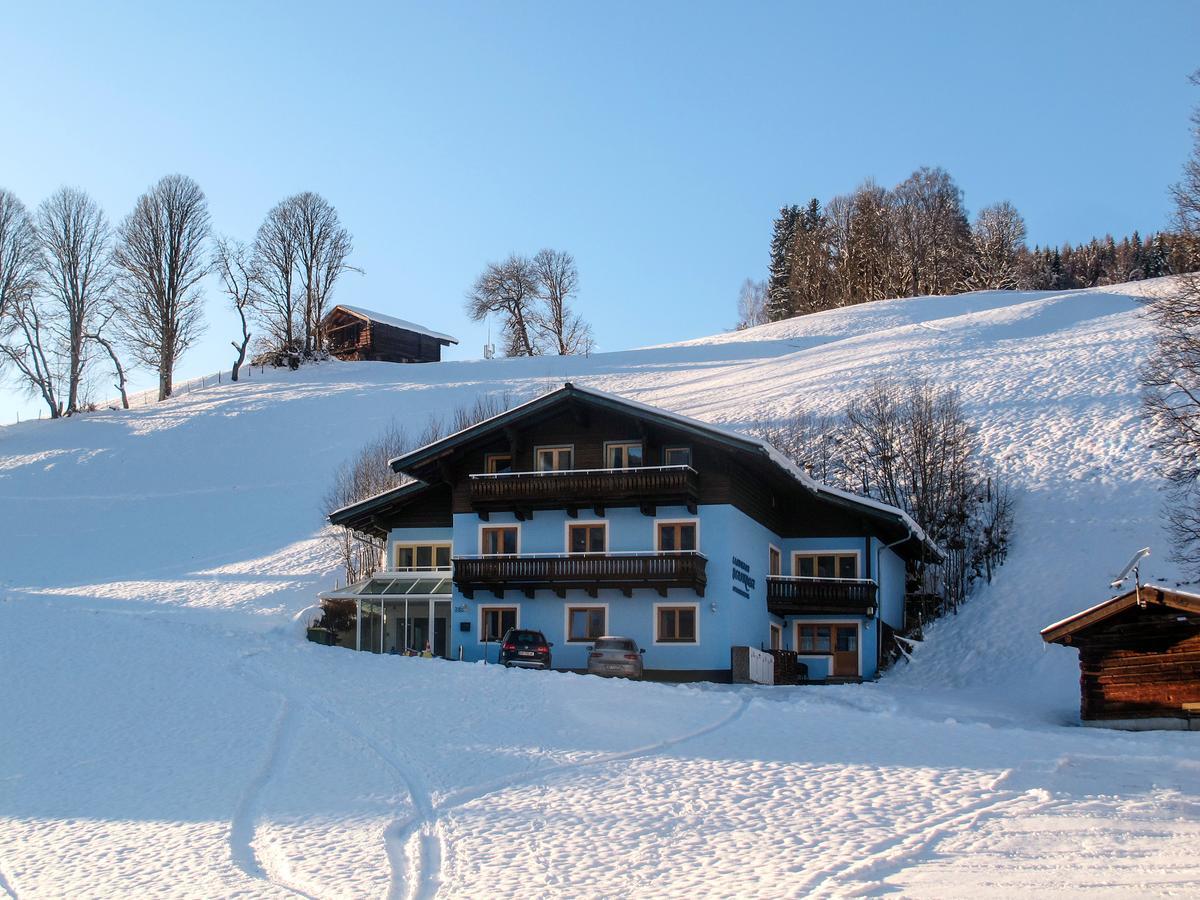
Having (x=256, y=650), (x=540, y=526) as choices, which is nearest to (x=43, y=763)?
(x=256, y=650)

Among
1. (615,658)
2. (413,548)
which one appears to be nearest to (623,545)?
(615,658)

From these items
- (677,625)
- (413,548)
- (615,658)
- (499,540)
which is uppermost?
(499,540)

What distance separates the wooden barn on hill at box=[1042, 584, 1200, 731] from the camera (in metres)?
29.1

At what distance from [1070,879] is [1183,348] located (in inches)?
730

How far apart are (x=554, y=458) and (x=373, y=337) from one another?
57620mm

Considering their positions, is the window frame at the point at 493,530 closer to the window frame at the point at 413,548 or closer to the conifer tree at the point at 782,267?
the window frame at the point at 413,548

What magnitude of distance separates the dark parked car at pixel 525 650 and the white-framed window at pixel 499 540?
4506 millimetres

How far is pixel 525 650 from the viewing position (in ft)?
124

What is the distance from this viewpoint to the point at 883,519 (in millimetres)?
42906

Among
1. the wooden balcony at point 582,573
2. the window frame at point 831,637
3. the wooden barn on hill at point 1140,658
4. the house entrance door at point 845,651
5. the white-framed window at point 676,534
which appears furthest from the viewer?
the window frame at point 831,637

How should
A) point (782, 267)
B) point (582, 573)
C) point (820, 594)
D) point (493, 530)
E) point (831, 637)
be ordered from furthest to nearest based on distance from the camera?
point (782, 267), point (831, 637), point (820, 594), point (493, 530), point (582, 573)

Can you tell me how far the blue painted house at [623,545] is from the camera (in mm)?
39500

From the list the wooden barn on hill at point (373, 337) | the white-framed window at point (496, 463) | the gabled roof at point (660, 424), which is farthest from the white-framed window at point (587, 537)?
the wooden barn on hill at point (373, 337)

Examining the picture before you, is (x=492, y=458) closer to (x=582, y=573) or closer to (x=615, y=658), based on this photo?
(x=582, y=573)
